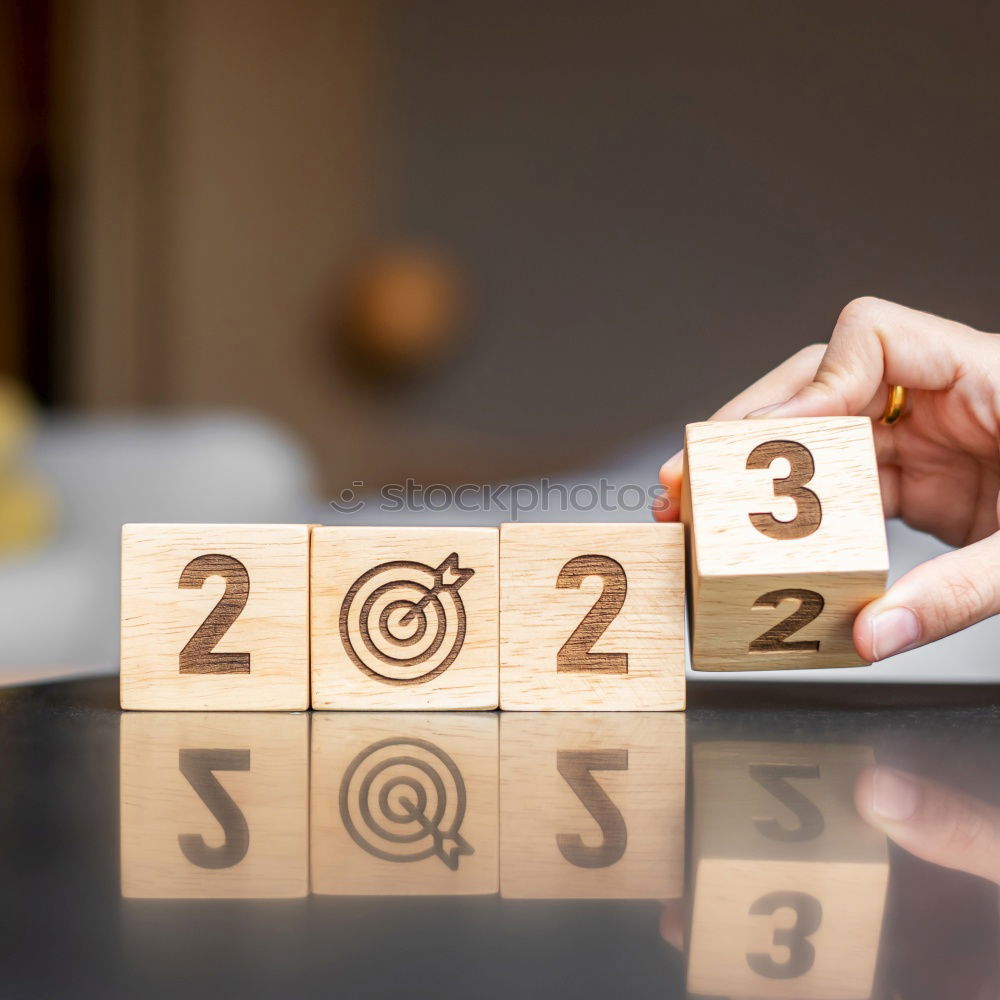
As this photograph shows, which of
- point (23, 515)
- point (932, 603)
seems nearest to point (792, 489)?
point (932, 603)

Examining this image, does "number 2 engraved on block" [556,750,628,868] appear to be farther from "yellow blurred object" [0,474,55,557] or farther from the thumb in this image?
"yellow blurred object" [0,474,55,557]

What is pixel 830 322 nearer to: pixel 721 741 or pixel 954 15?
pixel 954 15

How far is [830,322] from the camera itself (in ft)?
14.2

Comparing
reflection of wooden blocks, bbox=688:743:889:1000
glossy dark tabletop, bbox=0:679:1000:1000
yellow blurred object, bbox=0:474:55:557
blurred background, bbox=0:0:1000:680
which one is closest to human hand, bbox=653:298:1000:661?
glossy dark tabletop, bbox=0:679:1000:1000

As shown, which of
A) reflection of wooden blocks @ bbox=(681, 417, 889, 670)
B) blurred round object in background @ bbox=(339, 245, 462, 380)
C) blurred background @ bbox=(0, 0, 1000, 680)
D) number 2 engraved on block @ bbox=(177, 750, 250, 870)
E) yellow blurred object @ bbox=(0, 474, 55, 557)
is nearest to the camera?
number 2 engraved on block @ bbox=(177, 750, 250, 870)

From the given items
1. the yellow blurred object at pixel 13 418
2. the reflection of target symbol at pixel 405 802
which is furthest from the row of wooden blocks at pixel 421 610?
the yellow blurred object at pixel 13 418

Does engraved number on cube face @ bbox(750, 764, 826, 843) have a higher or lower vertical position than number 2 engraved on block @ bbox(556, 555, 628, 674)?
lower

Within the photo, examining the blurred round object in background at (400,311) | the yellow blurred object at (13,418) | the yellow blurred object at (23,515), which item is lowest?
the yellow blurred object at (23,515)

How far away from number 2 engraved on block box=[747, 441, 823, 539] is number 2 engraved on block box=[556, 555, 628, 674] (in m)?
0.13

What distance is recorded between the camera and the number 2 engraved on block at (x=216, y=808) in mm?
490

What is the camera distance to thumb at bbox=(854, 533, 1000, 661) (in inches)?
32.6

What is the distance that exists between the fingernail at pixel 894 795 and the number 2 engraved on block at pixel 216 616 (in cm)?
52

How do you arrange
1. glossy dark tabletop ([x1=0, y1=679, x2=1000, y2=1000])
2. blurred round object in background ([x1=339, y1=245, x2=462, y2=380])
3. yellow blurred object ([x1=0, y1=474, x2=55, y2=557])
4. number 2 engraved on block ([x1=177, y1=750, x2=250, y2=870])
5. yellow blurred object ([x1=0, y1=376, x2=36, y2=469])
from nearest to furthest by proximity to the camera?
glossy dark tabletop ([x1=0, y1=679, x2=1000, y2=1000])
number 2 engraved on block ([x1=177, y1=750, x2=250, y2=870])
yellow blurred object ([x1=0, y1=474, x2=55, y2=557])
yellow blurred object ([x1=0, y1=376, x2=36, y2=469])
blurred round object in background ([x1=339, y1=245, x2=462, y2=380])

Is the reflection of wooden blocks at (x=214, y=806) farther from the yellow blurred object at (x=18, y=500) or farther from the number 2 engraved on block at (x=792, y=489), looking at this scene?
the yellow blurred object at (x=18, y=500)
